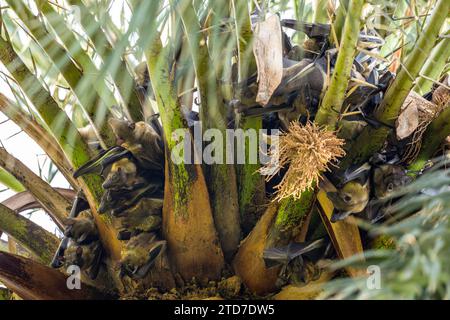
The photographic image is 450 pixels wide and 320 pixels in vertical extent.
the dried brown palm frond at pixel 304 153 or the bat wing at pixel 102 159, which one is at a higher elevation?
the bat wing at pixel 102 159

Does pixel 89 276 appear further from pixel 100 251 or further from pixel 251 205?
pixel 251 205

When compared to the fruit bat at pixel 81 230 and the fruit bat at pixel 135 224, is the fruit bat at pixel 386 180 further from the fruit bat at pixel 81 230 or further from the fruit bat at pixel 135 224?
the fruit bat at pixel 81 230

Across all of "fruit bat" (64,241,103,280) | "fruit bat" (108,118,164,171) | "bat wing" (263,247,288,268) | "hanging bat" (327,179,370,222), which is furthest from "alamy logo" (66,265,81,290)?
"hanging bat" (327,179,370,222)

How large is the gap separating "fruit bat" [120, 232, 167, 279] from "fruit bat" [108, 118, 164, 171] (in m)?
0.14

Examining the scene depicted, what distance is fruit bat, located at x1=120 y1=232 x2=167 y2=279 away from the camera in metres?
1.28

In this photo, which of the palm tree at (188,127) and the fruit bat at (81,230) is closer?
the palm tree at (188,127)

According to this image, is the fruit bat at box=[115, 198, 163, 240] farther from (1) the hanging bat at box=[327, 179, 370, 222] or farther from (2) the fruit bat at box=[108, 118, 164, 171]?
(1) the hanging bat at box=[327, 179, 370, 222]

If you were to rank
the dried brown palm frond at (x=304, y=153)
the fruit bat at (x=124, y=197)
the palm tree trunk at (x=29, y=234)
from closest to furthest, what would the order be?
the dried brown palm frond at (x=304, y=153) → the fruit bat at (x=124, y=197) → the palm tree trunk at (x=29, y=234)

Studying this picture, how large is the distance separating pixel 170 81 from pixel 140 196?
225 mm

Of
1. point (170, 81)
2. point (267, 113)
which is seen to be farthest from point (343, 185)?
point (170, 81)

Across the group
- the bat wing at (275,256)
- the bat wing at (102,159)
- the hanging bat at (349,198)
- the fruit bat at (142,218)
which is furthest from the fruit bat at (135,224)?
the hanging bat at (349,198)

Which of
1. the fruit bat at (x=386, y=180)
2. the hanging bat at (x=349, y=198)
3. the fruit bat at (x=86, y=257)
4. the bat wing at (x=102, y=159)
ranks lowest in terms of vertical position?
the fruit bat at (x=86, y=257)

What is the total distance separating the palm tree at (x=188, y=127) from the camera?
1.18m

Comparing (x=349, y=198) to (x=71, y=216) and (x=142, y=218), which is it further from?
(x=71, y=216)
